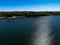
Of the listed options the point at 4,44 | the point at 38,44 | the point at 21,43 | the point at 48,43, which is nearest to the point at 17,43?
the point at 21,43

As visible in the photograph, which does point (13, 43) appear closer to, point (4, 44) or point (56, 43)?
point (4, 44)

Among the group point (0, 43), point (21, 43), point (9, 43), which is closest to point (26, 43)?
point (21, 43)

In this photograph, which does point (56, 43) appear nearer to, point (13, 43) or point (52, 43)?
point (52, 43)

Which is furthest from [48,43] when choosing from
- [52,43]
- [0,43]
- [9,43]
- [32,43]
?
[0,43]

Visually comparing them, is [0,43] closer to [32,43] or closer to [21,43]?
[21,43]

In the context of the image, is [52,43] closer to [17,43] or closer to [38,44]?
[38,44]

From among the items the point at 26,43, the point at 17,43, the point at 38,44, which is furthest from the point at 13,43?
the point at 38,44
